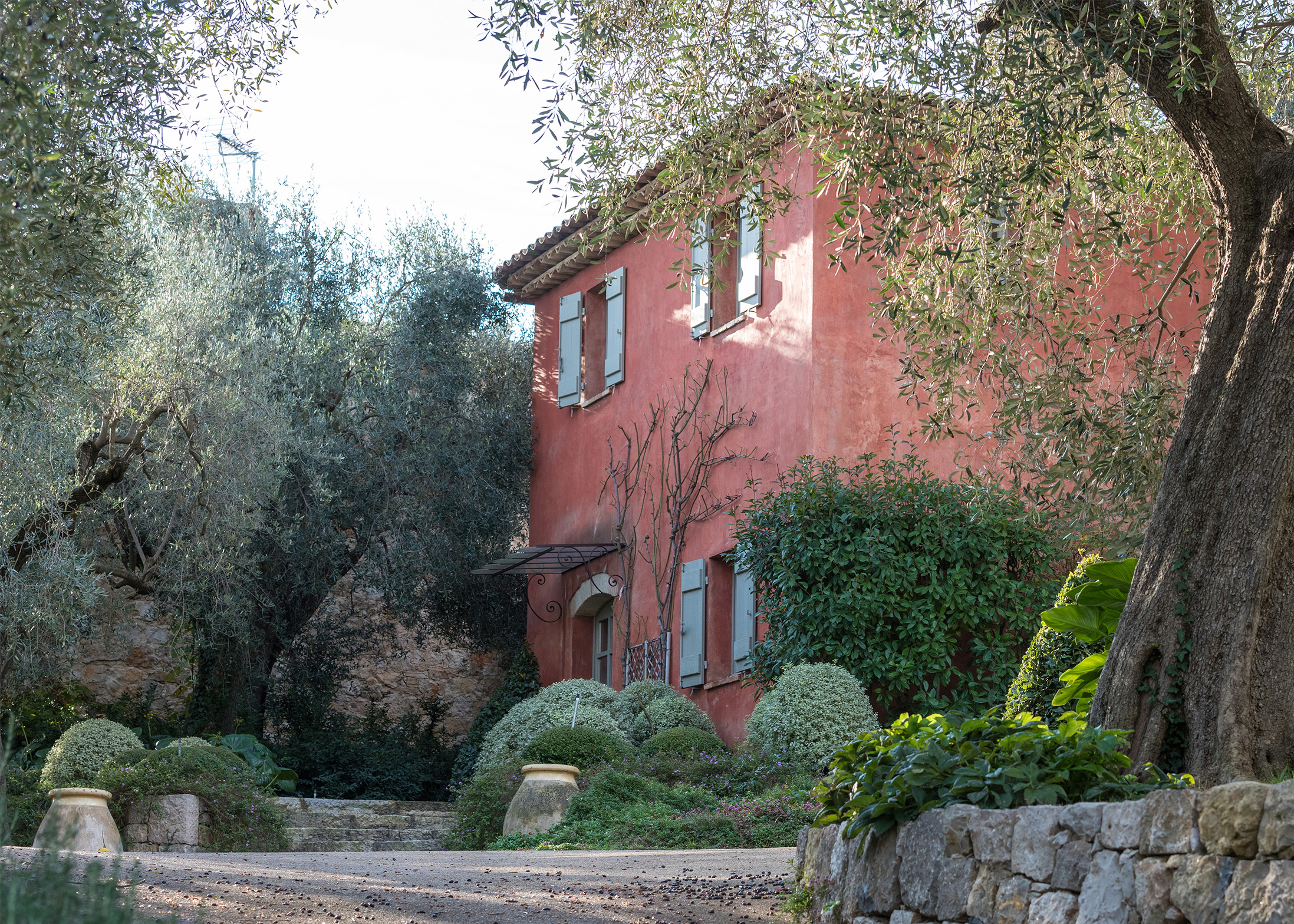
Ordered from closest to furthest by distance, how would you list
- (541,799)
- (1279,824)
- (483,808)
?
(1279,824)
(541,799)
(483,808)

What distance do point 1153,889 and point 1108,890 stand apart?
20cm

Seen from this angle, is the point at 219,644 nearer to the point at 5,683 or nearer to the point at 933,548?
the point at 5,683

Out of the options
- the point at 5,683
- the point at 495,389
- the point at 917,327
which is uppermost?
the point at 495,389

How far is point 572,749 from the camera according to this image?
36.8 feet

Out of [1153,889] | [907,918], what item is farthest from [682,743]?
[1153,889]

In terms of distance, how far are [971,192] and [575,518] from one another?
9.73m

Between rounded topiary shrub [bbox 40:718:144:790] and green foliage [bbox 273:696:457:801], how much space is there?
3419mm

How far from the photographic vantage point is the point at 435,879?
6.99 meters

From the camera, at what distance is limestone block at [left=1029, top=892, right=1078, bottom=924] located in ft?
13.7

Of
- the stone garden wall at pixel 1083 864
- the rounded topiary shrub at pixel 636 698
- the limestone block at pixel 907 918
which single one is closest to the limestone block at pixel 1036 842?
the stone garden wall at pixel 1083 864

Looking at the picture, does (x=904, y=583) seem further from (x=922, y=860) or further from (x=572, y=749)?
(x=922, y=860)

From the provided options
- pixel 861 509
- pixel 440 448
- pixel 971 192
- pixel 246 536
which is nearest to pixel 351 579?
pixel 440 448

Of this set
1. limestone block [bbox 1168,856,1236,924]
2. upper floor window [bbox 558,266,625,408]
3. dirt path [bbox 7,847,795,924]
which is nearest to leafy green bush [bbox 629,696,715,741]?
dirt path [bbox 7,847,795,924]

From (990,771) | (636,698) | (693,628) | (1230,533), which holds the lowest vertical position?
(990,771)
